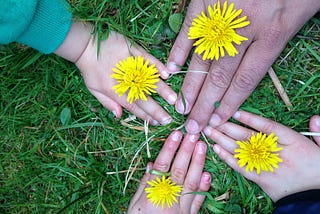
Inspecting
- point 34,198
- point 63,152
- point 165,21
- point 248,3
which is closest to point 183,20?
point 165,21

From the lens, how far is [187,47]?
2.10 metres

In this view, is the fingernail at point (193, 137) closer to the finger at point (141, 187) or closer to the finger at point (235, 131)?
the finger at point (235, 131)

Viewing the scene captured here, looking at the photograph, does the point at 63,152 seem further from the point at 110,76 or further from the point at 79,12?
the point at 79,12

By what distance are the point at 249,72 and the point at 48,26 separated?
109 centimetres

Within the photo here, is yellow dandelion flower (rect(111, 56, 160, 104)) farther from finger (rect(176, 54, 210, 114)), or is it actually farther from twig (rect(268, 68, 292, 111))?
twig (rect(268, 68, 292, 111))

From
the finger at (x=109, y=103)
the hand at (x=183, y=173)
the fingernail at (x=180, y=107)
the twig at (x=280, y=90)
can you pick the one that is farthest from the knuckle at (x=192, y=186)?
the twig at (x=280, y=90)

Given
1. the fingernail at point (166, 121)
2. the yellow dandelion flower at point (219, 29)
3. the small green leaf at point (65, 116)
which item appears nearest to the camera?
the yellow dandelion flower at point (219, 29)

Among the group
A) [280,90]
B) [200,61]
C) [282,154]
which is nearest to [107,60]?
[200,61]

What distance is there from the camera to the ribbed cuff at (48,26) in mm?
2053

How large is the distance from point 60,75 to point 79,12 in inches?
16.4

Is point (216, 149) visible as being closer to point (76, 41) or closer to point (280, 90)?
point (280, 90)

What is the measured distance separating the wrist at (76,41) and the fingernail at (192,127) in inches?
29.4

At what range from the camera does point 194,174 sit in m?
2.32

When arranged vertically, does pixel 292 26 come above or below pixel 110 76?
above
